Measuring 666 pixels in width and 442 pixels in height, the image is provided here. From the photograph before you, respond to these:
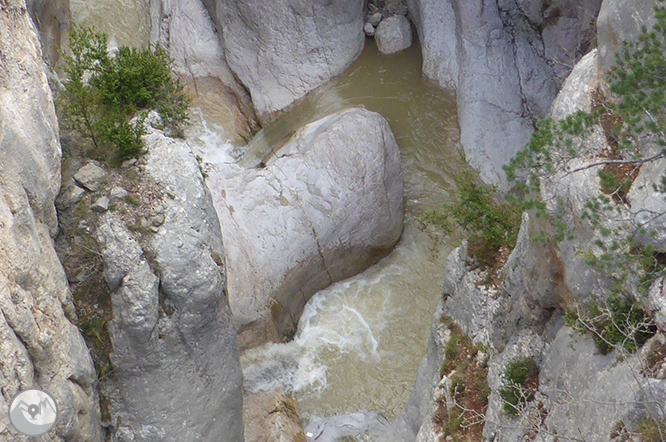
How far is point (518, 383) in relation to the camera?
621 cm

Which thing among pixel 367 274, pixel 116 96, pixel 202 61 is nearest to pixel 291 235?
pixel 367 274

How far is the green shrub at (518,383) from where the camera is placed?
6184mm

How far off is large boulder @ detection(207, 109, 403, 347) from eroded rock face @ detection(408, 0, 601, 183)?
75.4 inches

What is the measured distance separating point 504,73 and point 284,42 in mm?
4576

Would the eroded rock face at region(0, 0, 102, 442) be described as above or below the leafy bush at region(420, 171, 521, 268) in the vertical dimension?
above

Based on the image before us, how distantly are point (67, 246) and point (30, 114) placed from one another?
5.28 ft

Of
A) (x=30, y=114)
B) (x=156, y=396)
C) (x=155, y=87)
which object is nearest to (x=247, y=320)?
(x=156, y=396)

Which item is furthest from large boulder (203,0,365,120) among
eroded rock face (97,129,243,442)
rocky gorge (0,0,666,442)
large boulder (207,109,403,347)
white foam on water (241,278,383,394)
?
eroded rock face (97,129,243,442)

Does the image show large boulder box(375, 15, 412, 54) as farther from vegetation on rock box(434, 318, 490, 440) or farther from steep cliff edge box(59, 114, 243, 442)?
vegetation on rock box(434, 318, 490, 440)

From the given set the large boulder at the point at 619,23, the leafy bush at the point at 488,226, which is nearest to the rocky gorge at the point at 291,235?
the large boulder at the point at 619,23

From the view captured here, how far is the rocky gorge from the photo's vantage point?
5.50m

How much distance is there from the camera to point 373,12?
13125mm

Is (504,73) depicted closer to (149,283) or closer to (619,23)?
(619,23)

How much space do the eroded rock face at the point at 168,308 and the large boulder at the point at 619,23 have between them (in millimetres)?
4872
